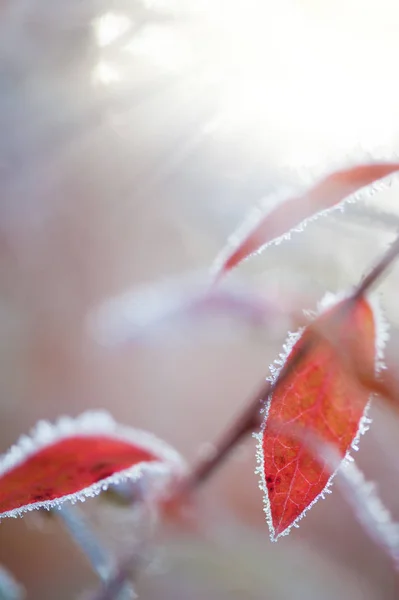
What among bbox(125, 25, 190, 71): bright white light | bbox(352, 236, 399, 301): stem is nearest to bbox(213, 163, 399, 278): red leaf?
bbox(352, 236, 399, 301): stem

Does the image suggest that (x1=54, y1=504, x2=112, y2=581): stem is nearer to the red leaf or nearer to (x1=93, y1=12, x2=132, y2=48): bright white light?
the red leaf

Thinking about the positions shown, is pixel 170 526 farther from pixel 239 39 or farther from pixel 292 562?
pixel 239 39

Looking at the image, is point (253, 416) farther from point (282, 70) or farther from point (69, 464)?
point (282, 70)

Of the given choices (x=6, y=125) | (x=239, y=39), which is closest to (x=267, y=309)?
(x=239, y=39)

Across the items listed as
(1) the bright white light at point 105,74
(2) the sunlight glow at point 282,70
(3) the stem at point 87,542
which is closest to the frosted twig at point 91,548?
(3) the stem at point 87,542

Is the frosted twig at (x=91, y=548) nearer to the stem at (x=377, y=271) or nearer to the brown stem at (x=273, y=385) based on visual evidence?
the brown stem at (x=273, y=385)

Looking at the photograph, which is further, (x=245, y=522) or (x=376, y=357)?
(x=245, y=522)
